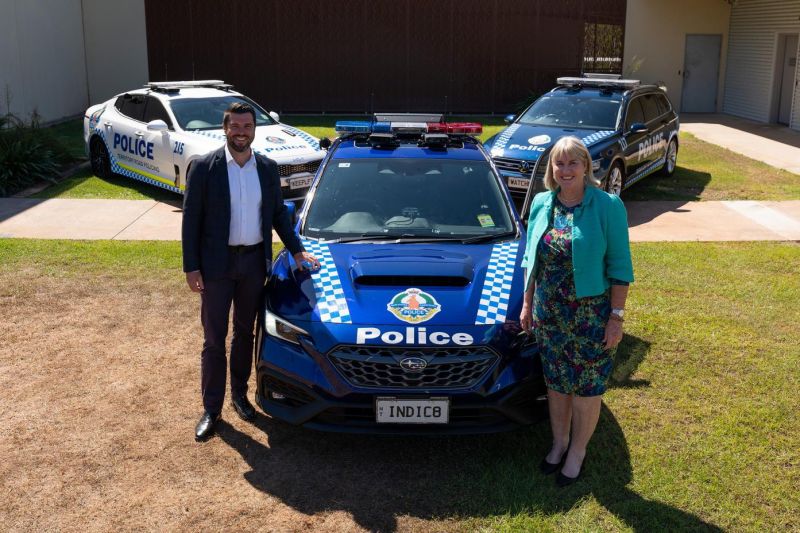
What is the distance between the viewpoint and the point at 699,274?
787 cm

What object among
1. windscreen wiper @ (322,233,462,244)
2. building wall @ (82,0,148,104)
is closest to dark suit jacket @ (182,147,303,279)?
windscreen wiper @ (322,233,462,244)

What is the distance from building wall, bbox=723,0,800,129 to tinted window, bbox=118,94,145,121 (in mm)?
14555

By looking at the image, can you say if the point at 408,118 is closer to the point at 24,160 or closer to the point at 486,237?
the point at 486,237

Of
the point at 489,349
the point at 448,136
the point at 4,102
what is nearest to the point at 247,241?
the point at 489,349

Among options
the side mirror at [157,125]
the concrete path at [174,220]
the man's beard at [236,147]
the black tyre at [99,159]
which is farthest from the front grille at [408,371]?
the black tyre at [99,159]

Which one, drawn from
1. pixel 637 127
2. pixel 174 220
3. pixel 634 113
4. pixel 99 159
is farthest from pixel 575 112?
pixel 99 159

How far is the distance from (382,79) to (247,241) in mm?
17886

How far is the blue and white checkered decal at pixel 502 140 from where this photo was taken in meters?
10.3

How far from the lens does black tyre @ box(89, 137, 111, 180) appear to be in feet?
40.1

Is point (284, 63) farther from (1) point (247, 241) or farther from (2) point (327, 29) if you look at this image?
(1) point (247, 241)

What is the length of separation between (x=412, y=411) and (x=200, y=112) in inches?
318

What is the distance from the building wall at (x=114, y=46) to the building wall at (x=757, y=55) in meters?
15.9

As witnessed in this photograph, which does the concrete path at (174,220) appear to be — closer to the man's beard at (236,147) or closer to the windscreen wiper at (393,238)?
the windscreen wiper at (393,238)

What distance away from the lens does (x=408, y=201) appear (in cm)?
550
